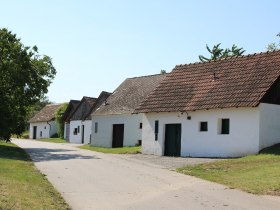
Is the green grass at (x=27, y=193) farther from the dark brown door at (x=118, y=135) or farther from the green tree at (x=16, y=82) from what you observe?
the dark brown door at (x=118, y=135)

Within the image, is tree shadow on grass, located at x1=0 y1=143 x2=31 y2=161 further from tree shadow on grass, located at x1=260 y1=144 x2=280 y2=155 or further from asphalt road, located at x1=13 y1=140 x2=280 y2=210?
tree shadow on grass, located at x1=260 y1=144 x2=280 y2=155

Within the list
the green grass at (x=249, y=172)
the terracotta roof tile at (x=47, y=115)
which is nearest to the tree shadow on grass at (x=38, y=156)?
the green grass at (x=249, y=172)

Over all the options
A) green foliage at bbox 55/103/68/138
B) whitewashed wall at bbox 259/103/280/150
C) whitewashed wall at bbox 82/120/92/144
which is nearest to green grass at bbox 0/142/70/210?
whitewashed wall at bbox 259/103/280/150

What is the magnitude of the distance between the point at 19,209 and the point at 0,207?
15.5 inches

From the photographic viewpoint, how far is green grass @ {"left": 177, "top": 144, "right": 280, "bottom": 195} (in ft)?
49.2

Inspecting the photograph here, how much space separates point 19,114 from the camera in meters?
34.9

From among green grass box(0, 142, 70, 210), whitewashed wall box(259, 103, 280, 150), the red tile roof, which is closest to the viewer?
green grass box(0, 142, 70, 210)

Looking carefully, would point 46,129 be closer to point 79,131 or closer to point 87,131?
point 79,131

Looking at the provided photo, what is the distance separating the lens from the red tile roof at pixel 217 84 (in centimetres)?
2703

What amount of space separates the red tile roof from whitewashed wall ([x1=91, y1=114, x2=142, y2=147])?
9.08 m

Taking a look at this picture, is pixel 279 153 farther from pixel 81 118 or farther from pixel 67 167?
pixel 81 118

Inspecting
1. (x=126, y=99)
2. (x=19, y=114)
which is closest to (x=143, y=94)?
Answer: (x=126, y=99)

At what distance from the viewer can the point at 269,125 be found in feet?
87.4

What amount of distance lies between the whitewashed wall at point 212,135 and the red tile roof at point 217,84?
61cm
